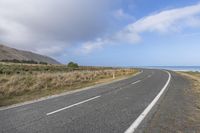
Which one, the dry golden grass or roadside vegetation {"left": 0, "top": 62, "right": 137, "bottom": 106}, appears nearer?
the dry golden grass

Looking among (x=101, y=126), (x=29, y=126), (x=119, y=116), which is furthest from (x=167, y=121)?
(x=29, y=126)

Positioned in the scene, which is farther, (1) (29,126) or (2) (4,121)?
(2) (4,121)

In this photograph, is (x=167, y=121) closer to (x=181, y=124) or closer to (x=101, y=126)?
(x=181, y=124)

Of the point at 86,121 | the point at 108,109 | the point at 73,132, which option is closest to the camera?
the point at 73,132

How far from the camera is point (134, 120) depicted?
714 cm

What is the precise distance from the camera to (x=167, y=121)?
7.09m

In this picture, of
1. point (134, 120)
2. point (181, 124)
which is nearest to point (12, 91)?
point (134, 120)

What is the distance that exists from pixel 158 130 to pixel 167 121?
3.73 feet

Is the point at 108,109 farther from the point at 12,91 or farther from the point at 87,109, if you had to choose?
the point at 12,91

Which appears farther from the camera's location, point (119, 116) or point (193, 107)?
point (193, 107)

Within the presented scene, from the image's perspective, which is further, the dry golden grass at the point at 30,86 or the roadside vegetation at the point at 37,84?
the roadside vegetation at the point at 37,84

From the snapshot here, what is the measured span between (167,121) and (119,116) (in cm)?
152

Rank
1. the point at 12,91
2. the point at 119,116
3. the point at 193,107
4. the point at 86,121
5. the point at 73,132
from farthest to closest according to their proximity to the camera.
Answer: the point at 12,91, the point at 193,107, the point at 119,116, the point at 86,121, the point at 73,132

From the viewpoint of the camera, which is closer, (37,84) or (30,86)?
(30,86)
